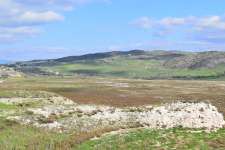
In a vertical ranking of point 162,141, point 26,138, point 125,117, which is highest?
point 162,141

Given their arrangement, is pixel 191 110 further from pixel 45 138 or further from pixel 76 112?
pixel 76 112

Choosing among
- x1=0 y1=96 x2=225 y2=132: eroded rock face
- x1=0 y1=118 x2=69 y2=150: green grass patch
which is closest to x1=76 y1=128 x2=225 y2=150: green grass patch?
x1=0 y1=96 x2=225 y2=132: eroded rock face

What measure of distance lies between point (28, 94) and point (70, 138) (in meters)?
51.6

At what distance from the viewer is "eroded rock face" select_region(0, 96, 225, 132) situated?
4884 centimetres

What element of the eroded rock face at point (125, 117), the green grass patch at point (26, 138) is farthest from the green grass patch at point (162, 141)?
the green grass patch at point (26, 138)

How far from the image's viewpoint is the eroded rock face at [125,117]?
4884cm

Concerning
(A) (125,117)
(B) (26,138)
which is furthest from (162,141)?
(A) (125,117)

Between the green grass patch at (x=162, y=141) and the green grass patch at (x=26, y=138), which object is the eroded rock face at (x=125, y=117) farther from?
the green grass patch at (x=162, y=141)

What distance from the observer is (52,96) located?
9644cm

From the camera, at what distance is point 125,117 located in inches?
2371

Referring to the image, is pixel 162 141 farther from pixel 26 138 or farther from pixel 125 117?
pixel 125 117

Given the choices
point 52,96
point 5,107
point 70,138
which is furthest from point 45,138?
point 52,96

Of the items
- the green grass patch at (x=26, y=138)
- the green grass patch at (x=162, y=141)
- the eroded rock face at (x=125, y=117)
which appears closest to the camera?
the green grass patch at (x=162, y=141)

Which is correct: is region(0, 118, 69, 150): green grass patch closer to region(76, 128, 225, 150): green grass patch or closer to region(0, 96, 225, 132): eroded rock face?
region(0, 96, 225, 132): eroded rock face
